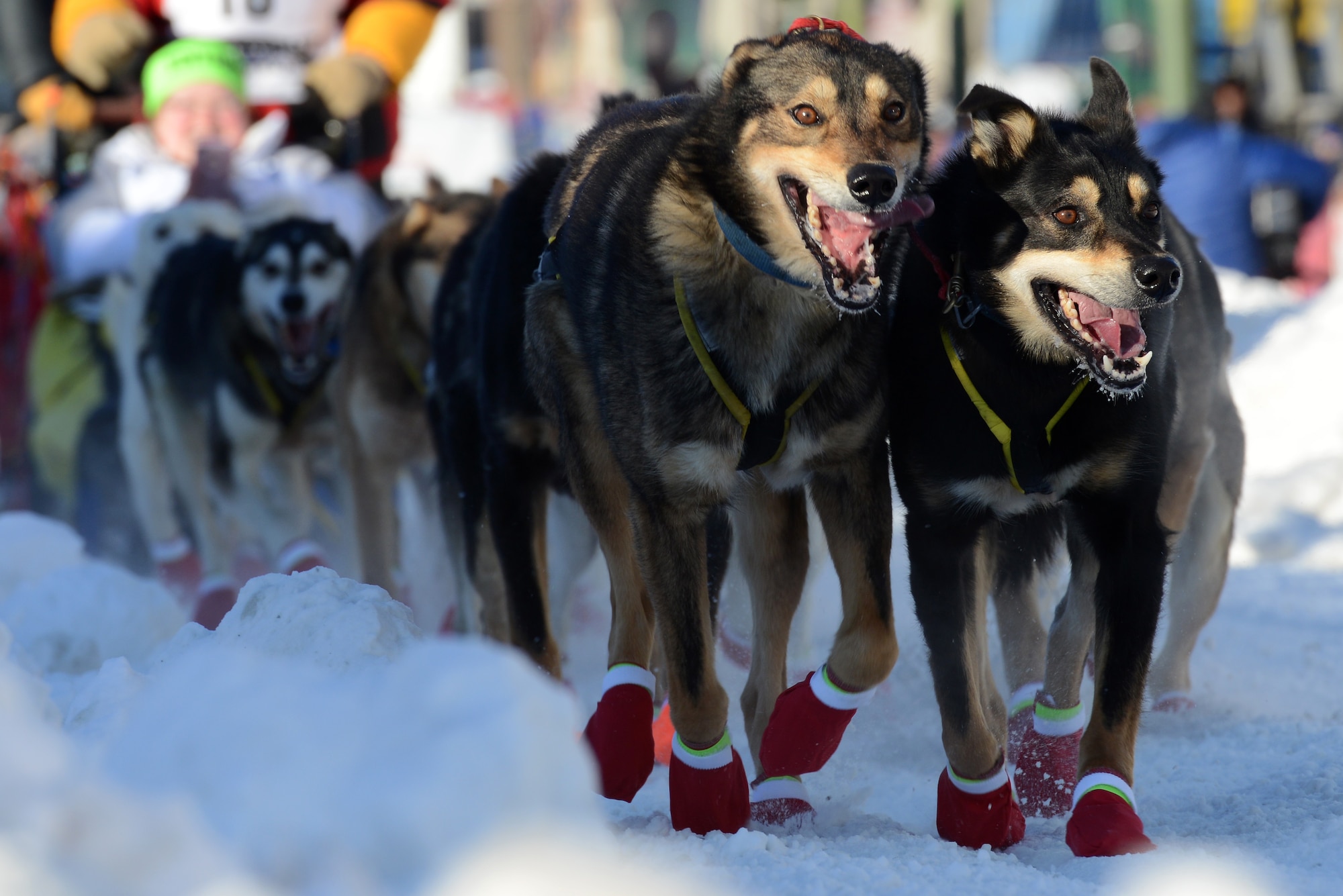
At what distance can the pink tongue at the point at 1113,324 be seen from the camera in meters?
2.62

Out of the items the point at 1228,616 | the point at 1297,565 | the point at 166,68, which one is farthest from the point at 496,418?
the point at 166,68

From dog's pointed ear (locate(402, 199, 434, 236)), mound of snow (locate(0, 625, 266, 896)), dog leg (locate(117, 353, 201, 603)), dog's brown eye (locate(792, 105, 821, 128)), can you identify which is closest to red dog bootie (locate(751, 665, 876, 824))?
dog's brown eye (locate(792, 105, 821, 128))

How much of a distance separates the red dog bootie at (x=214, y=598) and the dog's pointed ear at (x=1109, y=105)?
3918 millimetres

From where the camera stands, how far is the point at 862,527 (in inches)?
110

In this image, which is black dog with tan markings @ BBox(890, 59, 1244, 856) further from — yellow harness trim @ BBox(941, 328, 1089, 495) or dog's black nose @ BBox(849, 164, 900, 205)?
dog's black nose @ BBox(849, 164, 900, 205)

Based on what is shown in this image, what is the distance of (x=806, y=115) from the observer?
2633 mm

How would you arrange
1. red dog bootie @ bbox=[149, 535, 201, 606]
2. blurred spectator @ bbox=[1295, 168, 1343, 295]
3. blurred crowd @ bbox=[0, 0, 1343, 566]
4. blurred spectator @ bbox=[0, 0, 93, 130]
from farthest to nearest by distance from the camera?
blurred spectator @ bbox=[1295, 168, 1343, 295]
blurred spectator @ bbox=[0, 0, 93, 130]
blurred crowd @ bbox=[0, 0, 1343, 566]
red dog bootie @ bbox=[149, 535, 201, 606]

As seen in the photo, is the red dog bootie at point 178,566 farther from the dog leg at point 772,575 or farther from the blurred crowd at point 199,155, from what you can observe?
the dog leg at point 772,575

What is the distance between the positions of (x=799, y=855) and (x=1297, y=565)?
153 inches

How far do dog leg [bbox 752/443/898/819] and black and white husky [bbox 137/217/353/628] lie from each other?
3457 millimetres

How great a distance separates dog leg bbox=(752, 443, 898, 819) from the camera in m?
2.80

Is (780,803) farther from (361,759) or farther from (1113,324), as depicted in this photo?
(361,759)

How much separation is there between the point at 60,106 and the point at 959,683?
6.41m

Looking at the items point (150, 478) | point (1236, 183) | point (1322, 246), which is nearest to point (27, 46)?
point (150, 478)
